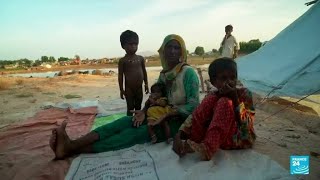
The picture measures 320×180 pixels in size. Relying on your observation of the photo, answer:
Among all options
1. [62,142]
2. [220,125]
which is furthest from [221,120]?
[62,142]

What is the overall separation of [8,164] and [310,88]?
336 centimetres

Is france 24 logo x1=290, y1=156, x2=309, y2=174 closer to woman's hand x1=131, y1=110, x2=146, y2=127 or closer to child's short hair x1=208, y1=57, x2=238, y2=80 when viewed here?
child's short hair x1=208, y1=57, x2=238, y2=80

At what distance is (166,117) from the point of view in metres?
2.87

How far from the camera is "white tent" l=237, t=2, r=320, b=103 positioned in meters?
Result: 3.84

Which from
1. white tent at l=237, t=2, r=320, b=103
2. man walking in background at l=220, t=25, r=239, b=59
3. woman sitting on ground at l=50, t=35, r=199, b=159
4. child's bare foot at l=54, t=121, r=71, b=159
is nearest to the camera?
child's bare foot at l=54, t=121, r=71, b=159

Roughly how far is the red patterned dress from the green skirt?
421 millimetres

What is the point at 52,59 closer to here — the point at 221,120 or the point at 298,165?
the point at 221,120

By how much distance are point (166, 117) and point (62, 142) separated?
959 millimetres

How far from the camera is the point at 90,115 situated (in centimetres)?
535

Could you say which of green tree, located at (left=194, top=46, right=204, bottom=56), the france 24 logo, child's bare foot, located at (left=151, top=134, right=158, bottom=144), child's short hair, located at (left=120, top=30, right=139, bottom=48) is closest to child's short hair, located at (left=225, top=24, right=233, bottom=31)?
child's short hair, located at (left=120, top=30, right=139, bottom=48)

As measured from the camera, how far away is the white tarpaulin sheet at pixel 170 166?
2203 millimetres

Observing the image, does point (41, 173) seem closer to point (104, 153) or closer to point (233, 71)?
point (104, 153)

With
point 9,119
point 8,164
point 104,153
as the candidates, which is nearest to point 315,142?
point 104,153

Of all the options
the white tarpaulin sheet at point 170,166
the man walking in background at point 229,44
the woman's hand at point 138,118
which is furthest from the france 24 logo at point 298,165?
the man walking in background at point 229,44
